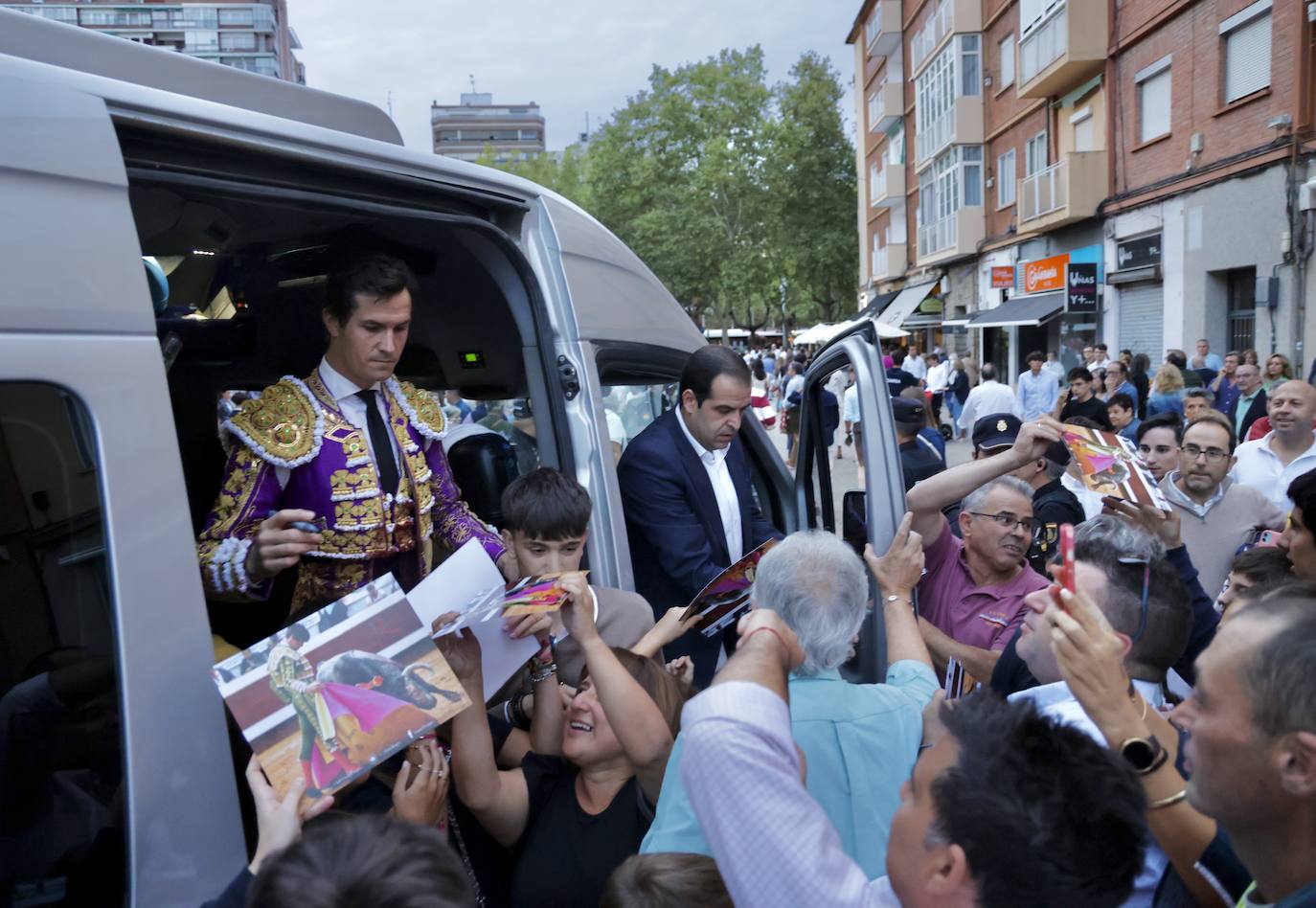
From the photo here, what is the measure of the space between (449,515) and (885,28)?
36.3 meters

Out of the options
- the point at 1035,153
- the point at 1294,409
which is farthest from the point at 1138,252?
the point at 1294,409

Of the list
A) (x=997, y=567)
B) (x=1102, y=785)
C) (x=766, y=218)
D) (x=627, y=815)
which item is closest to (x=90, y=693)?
(x=627, y=815)

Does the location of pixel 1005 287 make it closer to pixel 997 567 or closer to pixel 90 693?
pixel 997 567

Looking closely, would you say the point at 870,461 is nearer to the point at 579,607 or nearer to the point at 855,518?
the point at 855,518

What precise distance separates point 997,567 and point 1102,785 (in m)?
2.38

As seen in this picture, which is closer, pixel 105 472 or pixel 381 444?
pixel 105 472

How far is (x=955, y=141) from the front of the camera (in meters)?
27.5

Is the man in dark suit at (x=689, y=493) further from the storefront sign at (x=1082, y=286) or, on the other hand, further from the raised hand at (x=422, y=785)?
the storefront sign at (x=1082, y=286)

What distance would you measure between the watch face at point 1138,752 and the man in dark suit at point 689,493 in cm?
189

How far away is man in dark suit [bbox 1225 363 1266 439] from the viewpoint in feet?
29.6

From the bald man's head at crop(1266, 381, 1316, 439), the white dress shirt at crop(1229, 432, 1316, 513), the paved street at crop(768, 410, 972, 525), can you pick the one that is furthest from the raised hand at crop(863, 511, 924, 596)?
the paved street at crop(768, 410, 972, 525)

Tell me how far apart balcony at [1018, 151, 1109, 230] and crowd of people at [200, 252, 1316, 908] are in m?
17.2

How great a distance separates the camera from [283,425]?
266cm

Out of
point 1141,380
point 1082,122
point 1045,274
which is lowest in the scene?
point 1141,380
